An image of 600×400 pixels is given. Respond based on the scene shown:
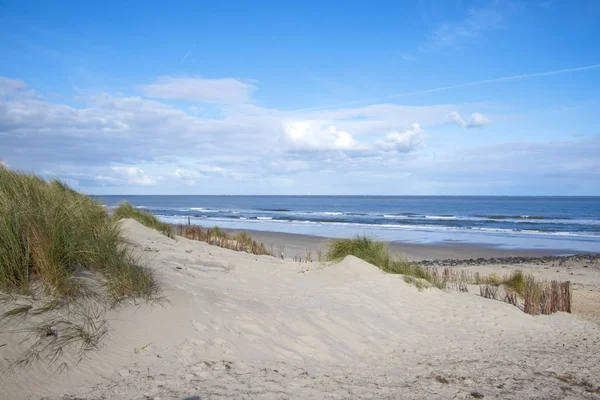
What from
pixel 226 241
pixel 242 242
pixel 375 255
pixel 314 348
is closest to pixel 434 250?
pixel 242 242

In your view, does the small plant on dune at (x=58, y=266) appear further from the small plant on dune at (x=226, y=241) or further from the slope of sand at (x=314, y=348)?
the small plant on dune at (x=226, y=241)

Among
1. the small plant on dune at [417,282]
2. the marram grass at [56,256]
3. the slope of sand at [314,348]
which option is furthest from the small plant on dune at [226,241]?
the marram grass at [56,256]

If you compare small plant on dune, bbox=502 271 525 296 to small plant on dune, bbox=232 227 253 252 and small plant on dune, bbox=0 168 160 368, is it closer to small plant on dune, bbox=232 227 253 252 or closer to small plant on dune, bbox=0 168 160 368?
small plant on dune, bbox=232 227 253 252

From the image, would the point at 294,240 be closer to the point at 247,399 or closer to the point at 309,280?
the point at 309,280

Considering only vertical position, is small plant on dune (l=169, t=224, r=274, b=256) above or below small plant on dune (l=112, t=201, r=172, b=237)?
below

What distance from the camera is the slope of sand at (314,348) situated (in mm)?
4367

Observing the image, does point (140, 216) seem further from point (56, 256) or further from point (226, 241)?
point (56, 256)

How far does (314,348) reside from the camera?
593cm

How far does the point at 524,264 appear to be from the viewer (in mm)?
19219

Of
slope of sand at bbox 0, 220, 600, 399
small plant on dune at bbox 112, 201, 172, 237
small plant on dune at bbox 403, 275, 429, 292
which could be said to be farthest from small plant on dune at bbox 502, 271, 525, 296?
small plant on dune at bbox 112, 201, 172, 237

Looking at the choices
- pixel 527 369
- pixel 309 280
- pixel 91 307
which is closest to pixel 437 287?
pixel 309 280

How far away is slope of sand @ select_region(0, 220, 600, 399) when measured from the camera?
14.3 feet

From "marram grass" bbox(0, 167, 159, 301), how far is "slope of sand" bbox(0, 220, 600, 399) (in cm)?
43

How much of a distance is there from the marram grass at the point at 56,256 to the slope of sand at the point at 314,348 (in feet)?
1.40
